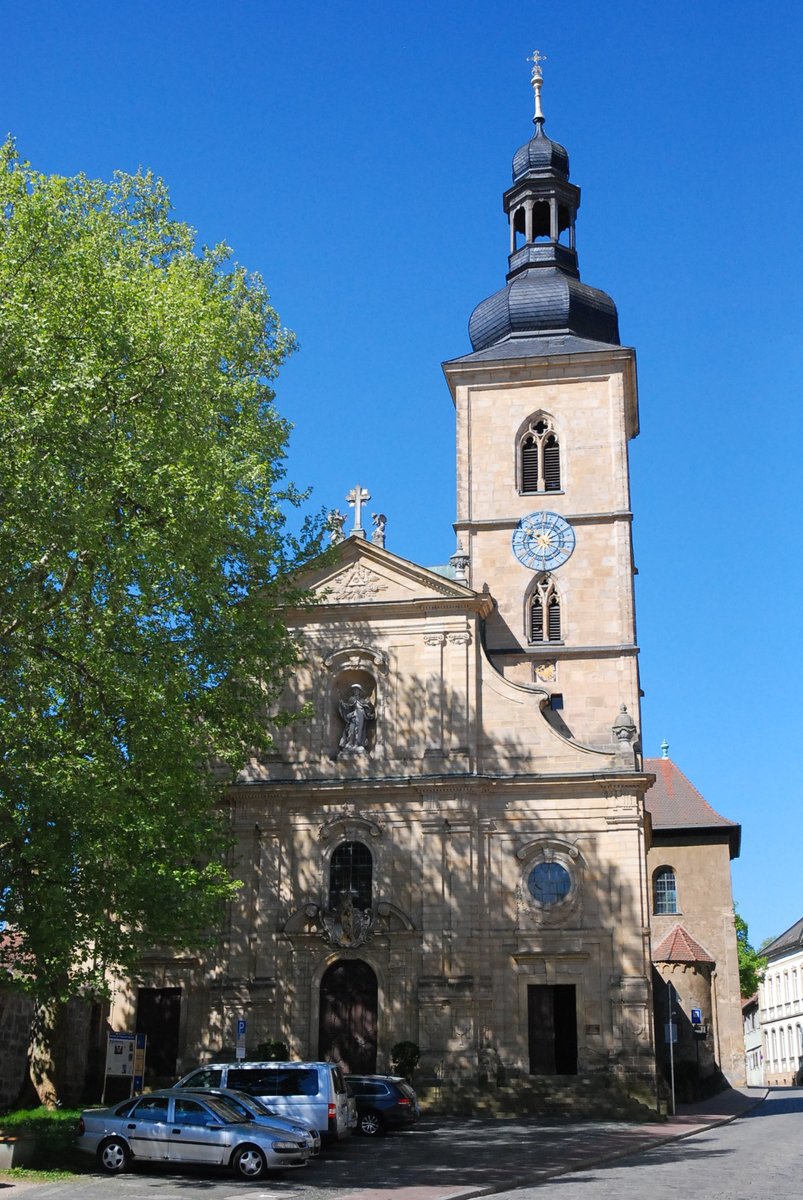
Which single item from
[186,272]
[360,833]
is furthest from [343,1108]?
[186,272]

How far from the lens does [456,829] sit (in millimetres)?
34312

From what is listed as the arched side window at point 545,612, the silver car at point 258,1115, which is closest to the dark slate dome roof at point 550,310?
the arched side window at point 545,612

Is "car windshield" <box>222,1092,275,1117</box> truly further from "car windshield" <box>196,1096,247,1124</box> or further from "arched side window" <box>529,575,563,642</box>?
"arched side window" <box>529,575,563,642</box>

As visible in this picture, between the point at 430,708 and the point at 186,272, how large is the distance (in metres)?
14.0

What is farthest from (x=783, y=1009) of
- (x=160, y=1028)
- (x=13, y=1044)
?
(x=13, y=1044)

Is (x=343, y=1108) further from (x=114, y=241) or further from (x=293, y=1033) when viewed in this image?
(x=114, y=241)

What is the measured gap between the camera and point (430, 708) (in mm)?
35562

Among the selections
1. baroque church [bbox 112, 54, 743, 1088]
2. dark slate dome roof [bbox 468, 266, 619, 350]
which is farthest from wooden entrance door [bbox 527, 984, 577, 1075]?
dark slate dome roof [bbox 468, 266, 619, 350]

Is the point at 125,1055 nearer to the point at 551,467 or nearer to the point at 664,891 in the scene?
the point at 551,467

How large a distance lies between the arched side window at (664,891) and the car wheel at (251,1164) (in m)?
35.6

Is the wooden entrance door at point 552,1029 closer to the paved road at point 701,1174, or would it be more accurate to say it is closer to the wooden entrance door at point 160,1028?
the paved road at point 701,1174

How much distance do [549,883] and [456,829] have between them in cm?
283

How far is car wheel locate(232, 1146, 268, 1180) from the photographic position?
1892cm

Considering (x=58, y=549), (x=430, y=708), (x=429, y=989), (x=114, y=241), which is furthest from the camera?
(x=430, y=708)
